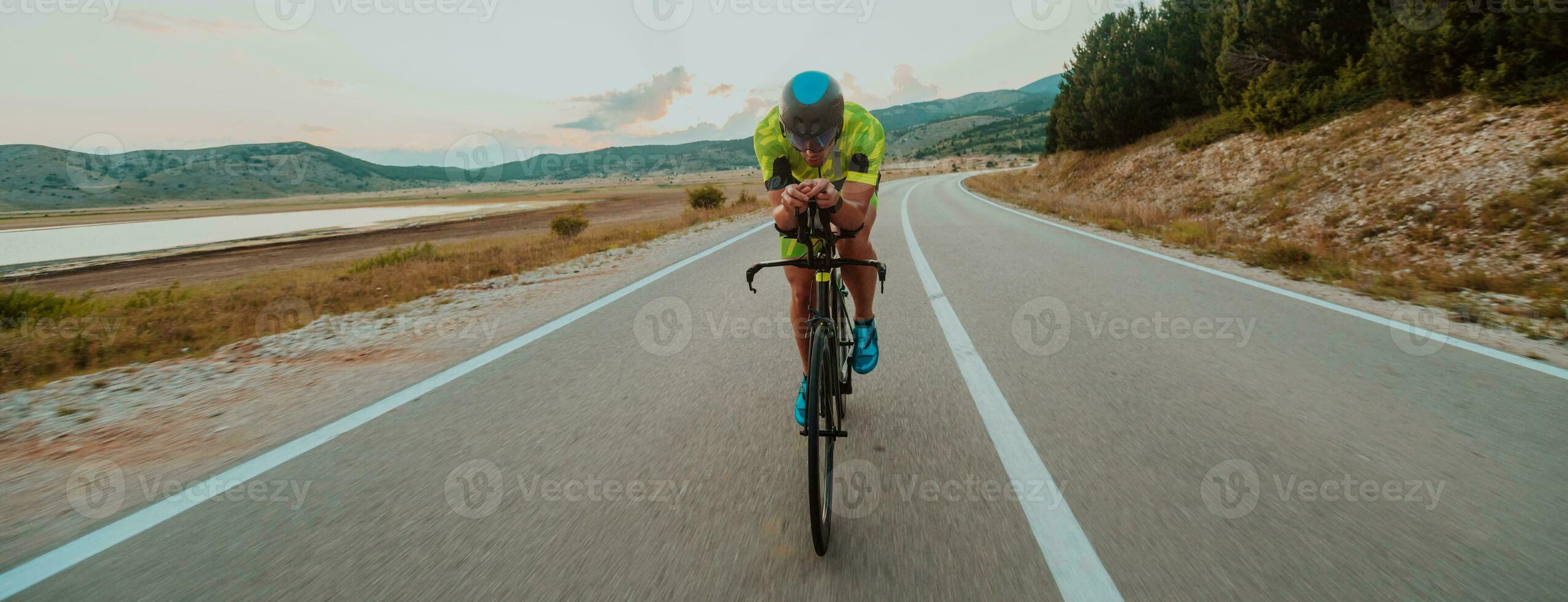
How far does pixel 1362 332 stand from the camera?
4699 millimetres

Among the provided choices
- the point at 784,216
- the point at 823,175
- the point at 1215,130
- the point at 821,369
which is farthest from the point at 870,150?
the point at 1215,130

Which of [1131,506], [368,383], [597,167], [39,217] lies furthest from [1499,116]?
[597,167]

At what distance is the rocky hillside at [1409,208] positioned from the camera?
6.43m

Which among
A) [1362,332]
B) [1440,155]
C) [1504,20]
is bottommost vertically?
[1362,332]

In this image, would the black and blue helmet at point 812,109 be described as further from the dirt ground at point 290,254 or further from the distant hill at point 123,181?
the distant hill at point 123,181

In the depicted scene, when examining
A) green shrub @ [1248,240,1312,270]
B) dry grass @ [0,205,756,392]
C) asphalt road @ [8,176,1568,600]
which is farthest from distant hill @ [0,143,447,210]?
green shrub @ [1248,240,1312,270]

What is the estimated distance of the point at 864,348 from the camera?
319 centimetres

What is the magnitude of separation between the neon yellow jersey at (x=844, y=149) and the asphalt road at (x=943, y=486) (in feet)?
4.35

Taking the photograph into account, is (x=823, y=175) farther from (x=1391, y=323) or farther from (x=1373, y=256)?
(x=1373, y=256)

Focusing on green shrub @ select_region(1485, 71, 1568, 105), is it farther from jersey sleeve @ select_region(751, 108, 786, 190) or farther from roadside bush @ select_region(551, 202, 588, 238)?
roadside bush @ select_region(551, 202, 588, 238)

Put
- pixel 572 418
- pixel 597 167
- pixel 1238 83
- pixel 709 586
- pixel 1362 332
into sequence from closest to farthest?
pixel 709 586 < pixel 572 418 < pixel 1362 332 < pixel 1238 83 < pixel 597 167

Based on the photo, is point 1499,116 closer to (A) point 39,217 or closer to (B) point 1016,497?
(B) point 1016,497

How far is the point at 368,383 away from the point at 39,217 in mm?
122325

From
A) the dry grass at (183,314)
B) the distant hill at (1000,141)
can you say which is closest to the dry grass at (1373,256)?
the dry grass at (183,314)
